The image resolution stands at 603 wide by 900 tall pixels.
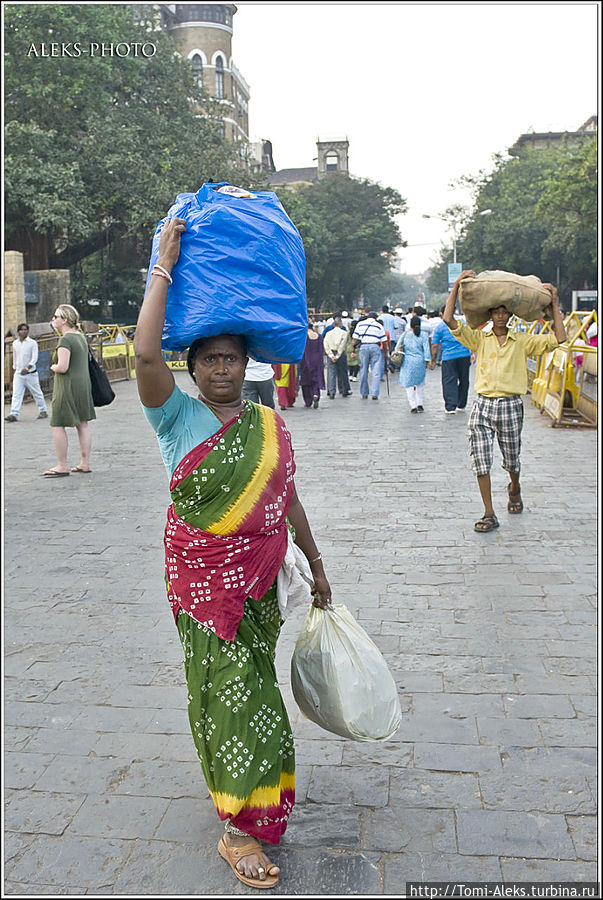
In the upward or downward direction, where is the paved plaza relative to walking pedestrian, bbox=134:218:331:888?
downward

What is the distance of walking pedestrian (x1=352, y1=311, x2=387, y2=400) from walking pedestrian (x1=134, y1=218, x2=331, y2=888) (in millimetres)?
13597

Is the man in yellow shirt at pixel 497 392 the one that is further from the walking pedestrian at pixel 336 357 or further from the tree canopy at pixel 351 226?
the tree canopy at pixel 351 226

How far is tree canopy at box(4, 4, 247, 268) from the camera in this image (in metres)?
23.7

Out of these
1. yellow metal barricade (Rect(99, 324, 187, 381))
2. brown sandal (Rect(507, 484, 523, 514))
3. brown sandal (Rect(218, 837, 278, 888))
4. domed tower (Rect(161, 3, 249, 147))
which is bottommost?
brown sandal (Rect(218, 837, 278, 888))

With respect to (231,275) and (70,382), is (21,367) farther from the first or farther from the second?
(231,275)

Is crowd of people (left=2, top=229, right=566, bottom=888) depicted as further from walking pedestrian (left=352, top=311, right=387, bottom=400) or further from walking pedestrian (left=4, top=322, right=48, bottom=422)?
walking pedestrian (left=352, top=311, right=387, bottom=400)

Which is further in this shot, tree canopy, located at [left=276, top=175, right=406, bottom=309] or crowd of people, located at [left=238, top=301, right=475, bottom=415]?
tree canopy, located at [left=276, top=175, right=406, bottom=309]

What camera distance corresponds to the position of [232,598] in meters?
2.60

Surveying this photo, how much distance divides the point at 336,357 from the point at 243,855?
568 inches

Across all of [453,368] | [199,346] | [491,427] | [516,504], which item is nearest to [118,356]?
[453,368]

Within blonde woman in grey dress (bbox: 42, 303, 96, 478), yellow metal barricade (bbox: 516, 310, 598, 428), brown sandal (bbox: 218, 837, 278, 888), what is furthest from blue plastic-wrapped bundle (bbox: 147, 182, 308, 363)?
yellow metal barricade (bbox: 516, 310, 598, 428)

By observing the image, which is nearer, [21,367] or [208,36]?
[21,367]

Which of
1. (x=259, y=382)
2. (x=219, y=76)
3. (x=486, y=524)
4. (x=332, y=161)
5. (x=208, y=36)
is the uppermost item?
(x=332, y=161)

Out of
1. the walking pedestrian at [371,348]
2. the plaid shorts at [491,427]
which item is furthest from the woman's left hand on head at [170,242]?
the walking pedestrian at [371,348]
